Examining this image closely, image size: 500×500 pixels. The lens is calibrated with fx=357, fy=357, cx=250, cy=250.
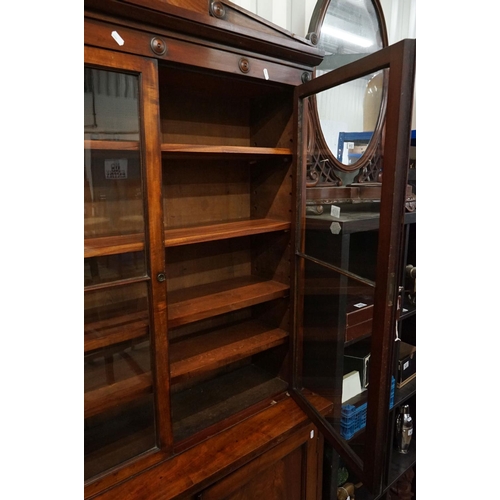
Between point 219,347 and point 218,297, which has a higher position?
point 218,297

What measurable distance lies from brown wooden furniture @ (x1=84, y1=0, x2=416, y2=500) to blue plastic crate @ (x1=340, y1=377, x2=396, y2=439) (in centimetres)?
6

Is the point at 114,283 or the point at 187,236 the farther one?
the point at 187,236

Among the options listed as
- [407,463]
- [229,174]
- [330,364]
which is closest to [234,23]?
[229,174]

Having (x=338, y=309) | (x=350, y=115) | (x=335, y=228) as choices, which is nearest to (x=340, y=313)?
(x=338, y=309)

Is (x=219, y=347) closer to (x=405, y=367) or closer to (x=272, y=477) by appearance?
(x=272, y=477)

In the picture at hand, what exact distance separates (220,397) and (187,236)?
28.0 inches

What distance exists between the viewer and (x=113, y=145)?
0.99 meters

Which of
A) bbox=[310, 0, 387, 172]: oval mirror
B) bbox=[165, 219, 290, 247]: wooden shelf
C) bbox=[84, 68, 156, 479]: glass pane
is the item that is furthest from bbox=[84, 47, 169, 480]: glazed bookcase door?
bbox=[310, 0, 387, 172]: oval mirror

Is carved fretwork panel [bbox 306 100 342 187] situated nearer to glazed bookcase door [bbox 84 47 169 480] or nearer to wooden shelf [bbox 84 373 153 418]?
glazed bookcase door [bbox 84 47 169 480]

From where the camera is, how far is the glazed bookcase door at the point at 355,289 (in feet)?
2.88

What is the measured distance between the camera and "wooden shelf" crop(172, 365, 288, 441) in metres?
1.30

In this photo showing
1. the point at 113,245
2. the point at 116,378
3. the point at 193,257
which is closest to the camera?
the point at 113,245
